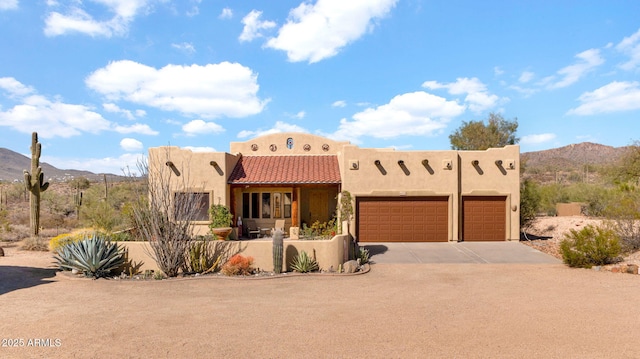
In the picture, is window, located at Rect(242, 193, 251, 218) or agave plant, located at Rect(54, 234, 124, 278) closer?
agave plant, located at Rect(54, 234, 124, 278)

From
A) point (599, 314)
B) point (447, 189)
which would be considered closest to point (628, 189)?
point (447, 189)

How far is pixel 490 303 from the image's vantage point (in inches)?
381

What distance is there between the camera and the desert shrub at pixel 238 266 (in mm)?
12859

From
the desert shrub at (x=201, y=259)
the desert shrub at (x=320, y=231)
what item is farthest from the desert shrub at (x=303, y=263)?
the desert shrub at (x=320, y=231)

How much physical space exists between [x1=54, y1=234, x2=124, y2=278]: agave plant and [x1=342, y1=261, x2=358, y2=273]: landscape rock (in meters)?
7.64

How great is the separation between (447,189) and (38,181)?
22.0 meters

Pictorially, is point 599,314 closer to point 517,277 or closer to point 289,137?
point 517,277

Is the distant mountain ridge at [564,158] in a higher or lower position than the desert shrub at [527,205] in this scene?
higher

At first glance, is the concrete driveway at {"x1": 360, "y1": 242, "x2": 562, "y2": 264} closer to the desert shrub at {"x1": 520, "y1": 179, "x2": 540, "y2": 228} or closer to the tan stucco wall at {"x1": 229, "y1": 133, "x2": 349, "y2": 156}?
the desert shrub at {"x1": 520, "y1": 179, "x2": 540, "y2": 228}

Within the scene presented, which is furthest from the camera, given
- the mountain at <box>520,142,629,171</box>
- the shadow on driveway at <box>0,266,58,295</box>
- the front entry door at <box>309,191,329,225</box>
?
the mountain at <box>520,142,629,171</box>

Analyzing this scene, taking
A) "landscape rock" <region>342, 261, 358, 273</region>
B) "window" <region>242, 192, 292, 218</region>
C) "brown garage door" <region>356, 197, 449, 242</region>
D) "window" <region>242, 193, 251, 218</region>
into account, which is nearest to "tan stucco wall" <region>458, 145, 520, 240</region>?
"brown garage door" <region>356, 197, 449, 242</region>

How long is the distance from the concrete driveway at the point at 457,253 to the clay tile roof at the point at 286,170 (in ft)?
16.2

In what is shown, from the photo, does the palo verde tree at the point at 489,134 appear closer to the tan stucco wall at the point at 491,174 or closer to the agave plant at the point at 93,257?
the tan stucco wall at the point at 491,174

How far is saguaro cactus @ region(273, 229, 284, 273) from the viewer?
13.2 meters
